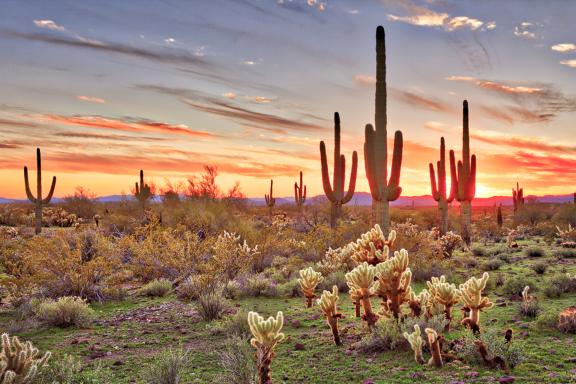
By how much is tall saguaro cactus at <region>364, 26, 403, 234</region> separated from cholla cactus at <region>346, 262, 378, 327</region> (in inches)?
360

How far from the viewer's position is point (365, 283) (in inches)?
295

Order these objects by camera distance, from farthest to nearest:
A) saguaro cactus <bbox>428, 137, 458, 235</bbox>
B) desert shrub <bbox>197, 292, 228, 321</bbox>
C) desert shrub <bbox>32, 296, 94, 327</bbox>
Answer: saguaro cactus <bbox>428, 137, 458, 235</bbox> → desert shrub <bbox>197, 292, 228, 321</bbox> → desert shrub <bbox>32, 296, 94, 327</bbox>

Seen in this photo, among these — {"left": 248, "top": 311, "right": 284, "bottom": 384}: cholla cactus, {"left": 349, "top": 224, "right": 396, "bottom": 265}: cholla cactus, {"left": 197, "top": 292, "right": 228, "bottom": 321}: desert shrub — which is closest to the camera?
{"left": 248, "top": 311, "right": 284, "bottom": 384}: cholla cactus

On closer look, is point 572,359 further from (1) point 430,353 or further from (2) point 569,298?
(2) point 569,298

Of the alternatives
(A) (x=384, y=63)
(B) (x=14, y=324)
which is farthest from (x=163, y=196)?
(B) (x=14, y=324)

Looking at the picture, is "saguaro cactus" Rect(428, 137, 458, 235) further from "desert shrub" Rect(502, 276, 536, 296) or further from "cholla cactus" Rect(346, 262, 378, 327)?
"cholla cactus" Rect(346, 262, 378, 327)

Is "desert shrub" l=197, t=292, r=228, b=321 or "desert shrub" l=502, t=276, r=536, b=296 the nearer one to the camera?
"desert shrub" l=197, t=292, r=228, b=321

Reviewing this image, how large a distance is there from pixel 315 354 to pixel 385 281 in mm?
1554

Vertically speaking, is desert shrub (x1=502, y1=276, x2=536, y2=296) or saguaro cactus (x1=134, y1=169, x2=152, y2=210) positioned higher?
saguaro cactus (x1=134, y1=169, x2=152, y2=210)

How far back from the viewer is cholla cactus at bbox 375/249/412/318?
7.23 meters

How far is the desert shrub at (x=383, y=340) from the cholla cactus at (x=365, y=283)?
0.25 metres

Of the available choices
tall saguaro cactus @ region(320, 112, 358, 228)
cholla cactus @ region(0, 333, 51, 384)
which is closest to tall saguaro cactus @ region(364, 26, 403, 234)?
tall saguaro cactus @ region(320, 112, 358, 228)

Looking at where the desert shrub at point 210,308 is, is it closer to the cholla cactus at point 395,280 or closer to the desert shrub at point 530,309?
the cholla cactus at point 395,280

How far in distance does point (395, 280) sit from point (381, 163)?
1006 cm
